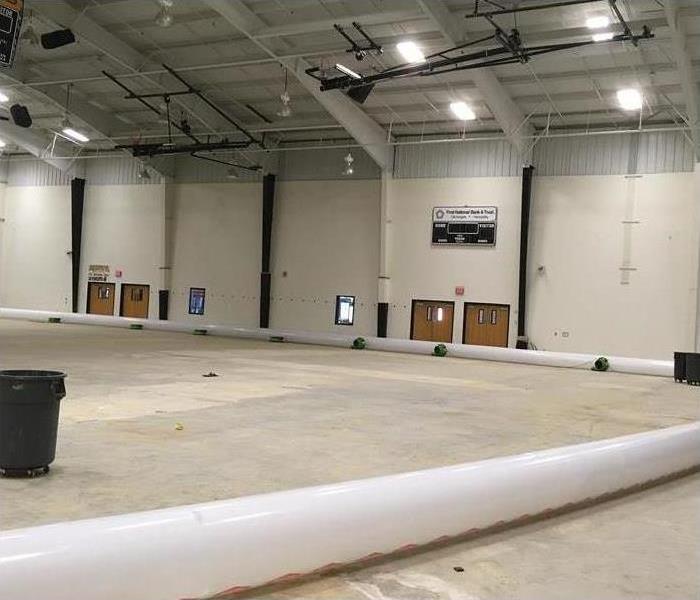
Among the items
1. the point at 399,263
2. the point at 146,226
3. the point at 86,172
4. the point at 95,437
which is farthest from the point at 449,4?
the point at 86,172

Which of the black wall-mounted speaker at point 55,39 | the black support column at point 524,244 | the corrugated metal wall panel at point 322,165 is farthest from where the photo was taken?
the corrugated metal wall panel at point 322,165

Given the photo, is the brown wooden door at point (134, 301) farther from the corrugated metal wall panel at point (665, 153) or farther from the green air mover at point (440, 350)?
the corrugated metal wall panel at point (665, 153)

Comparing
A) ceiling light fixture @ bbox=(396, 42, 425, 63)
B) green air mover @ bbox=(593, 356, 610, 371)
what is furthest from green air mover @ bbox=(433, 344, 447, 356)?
ceiling light fixture @ bbox=(396, 42, 425, 63)

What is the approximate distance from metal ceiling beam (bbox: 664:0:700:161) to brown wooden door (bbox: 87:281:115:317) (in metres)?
17.9

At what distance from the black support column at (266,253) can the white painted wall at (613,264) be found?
768cm

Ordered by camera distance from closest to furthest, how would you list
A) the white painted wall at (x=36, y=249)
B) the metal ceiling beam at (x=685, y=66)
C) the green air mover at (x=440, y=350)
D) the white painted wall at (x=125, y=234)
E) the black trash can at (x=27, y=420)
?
1. the black trash can at (x=27, y=420)
2. the metal ceiling beam at (x=685, y=66)
3. the green air mover at (x=440, y=350)
4. the white painted wall at (x=125, y=234)
5. the white painted wall at (x=36, y=249)

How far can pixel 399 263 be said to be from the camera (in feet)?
63.6

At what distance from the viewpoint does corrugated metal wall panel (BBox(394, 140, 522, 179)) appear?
18.2m

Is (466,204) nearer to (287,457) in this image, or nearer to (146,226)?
(146,226)

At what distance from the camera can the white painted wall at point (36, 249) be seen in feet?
81.0

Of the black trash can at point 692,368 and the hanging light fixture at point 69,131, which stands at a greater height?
the hanging light fixture at point 69,131

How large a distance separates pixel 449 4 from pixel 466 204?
252 inches

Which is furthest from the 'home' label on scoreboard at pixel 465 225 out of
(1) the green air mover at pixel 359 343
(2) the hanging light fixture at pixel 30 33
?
(2) the hanging light fixture at pixel 30 33

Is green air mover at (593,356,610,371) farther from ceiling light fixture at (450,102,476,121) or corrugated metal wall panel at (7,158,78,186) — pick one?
corrugated metal wall panel at (7,158,78,186)
